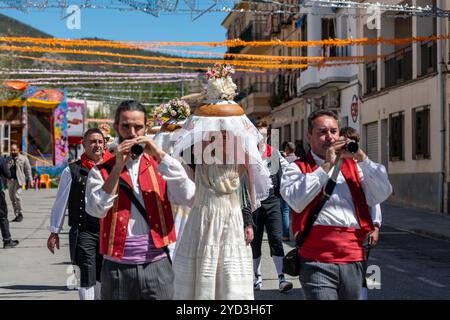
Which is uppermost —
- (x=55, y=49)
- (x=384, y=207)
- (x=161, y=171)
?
(x=55, y=49)

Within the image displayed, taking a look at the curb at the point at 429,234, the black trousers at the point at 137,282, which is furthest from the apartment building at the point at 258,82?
the black trousers at the point at 137,282

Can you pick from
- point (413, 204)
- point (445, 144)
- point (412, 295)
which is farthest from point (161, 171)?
point (413, 204)

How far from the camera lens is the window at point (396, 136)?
97.4 feet

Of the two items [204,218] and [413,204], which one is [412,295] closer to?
[204,218]

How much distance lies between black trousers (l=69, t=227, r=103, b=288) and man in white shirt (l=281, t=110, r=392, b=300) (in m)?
2.85

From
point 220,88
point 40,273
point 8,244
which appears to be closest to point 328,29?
point 8,244

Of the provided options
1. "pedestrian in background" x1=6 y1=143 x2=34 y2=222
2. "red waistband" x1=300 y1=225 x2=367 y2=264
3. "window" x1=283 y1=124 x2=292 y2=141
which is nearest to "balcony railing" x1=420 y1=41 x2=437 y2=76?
"pedestrian in background" x1=6 y1=143 x2=34 y2=222

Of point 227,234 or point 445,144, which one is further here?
point 445,144

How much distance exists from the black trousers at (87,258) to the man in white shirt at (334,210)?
2.85 meters

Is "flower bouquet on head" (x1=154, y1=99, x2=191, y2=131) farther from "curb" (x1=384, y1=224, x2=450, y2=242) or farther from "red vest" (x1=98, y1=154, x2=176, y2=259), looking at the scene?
"curb" (x1=384, y1=224, x2=450, y2=242)

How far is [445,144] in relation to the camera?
2525cm

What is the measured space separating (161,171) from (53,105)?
43.2m

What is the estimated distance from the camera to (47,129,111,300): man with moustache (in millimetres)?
8148

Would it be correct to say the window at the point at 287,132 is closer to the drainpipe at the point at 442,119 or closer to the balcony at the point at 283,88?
the balcony at the point at 283,88
